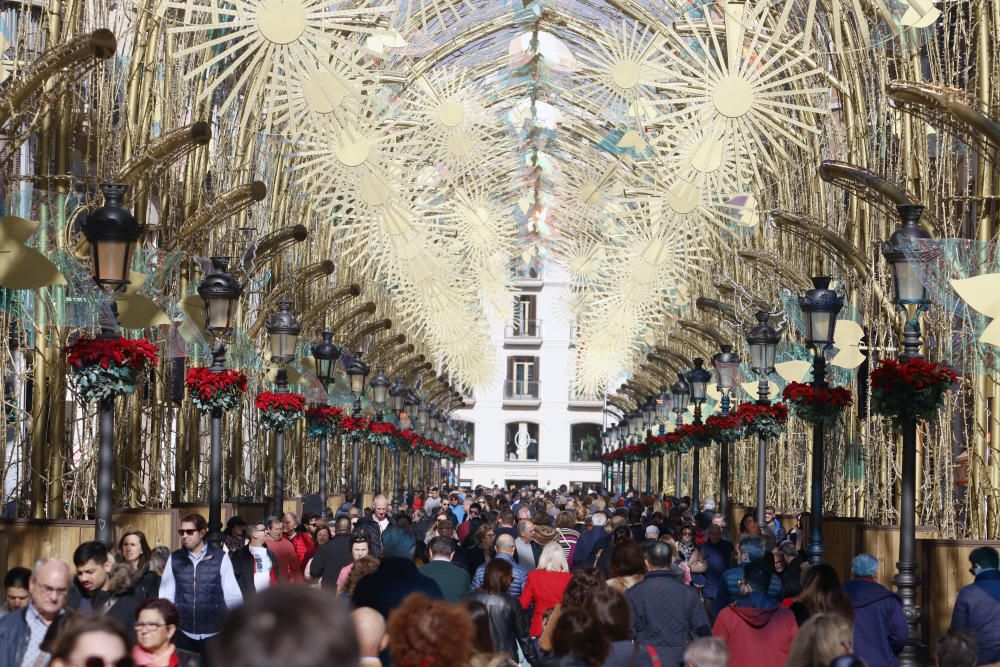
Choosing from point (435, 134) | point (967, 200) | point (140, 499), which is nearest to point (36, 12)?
point (435, 134)

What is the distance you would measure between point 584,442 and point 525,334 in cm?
783

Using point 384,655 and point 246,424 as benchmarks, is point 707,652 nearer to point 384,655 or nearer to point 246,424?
point 384,655

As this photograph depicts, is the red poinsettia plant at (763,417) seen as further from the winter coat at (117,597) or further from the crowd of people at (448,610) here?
the winter coat at (117,597)

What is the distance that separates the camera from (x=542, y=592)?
13.8m

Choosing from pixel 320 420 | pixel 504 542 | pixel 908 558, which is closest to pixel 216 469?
pixel 504 542

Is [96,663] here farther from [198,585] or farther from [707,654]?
[198,585]

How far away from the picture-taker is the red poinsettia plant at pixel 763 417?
1147 inches

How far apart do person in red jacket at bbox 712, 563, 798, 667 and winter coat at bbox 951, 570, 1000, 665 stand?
1.49 metres

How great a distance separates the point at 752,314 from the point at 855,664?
27.1 m

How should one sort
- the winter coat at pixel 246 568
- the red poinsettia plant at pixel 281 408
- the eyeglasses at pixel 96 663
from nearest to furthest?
the eyeglasses at pixel 96 663
the winter coat at pixel 246 568
the red poinsettia plant at pixel 281 408

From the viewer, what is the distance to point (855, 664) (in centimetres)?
730

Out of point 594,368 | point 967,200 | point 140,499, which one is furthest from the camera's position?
point 594,368

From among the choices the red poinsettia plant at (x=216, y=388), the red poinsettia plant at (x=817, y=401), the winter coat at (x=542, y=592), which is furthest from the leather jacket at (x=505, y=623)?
the red poinsettia plant at (x=216, y=388)

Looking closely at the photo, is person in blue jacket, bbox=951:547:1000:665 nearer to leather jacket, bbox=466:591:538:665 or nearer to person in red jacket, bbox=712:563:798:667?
person in red jacket, bbox=712:563:798:667
